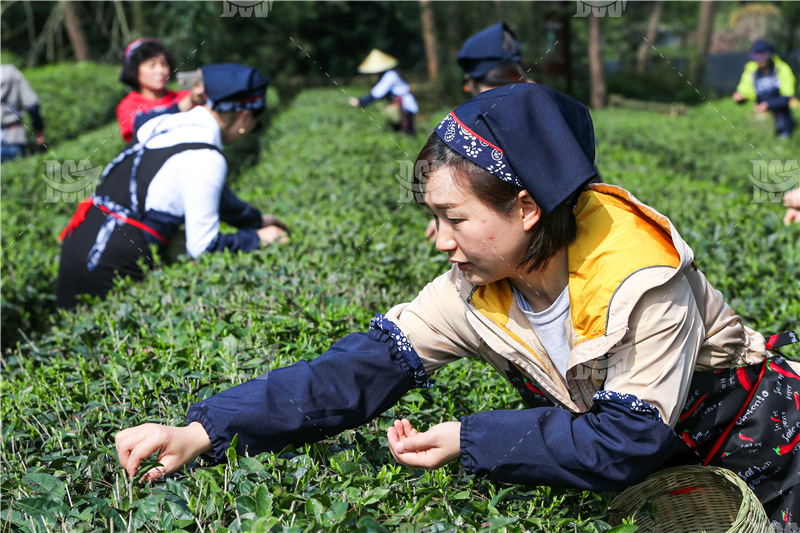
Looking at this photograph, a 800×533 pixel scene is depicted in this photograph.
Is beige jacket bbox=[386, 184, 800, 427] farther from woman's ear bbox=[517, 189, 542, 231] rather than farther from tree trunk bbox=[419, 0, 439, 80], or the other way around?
tree trunk bbox=[419, 0, 439, 80]

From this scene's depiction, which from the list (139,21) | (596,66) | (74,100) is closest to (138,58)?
(74,100)

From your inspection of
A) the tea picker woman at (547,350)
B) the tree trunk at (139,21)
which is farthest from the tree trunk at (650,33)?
the tea picker woman at (547,350)

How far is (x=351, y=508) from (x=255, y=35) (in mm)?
22265

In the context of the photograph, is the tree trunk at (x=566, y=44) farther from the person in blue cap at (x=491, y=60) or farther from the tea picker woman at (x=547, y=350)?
the tea picker woman at (x=547, y=350)

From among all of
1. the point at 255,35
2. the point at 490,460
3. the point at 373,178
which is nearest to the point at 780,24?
the point at 255,35

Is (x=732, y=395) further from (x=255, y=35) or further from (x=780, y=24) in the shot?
(x=780, y=24)

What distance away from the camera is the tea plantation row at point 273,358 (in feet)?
5.87

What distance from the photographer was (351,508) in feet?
5.82

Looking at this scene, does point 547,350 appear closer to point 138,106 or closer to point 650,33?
point 138,106

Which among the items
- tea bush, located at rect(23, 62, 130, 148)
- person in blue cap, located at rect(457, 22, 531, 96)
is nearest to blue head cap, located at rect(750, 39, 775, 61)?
person in blue cap, located at rect(457, 22, 531, 96)

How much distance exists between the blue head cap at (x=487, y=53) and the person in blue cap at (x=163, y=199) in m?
1.30

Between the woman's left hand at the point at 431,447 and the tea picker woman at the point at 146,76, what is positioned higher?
the woman's left hand at the point at 431,447

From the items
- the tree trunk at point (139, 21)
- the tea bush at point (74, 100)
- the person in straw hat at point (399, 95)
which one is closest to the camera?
the tea bush at point (74, 100)

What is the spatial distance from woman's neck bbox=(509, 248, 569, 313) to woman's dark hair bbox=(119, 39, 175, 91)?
496 cm
